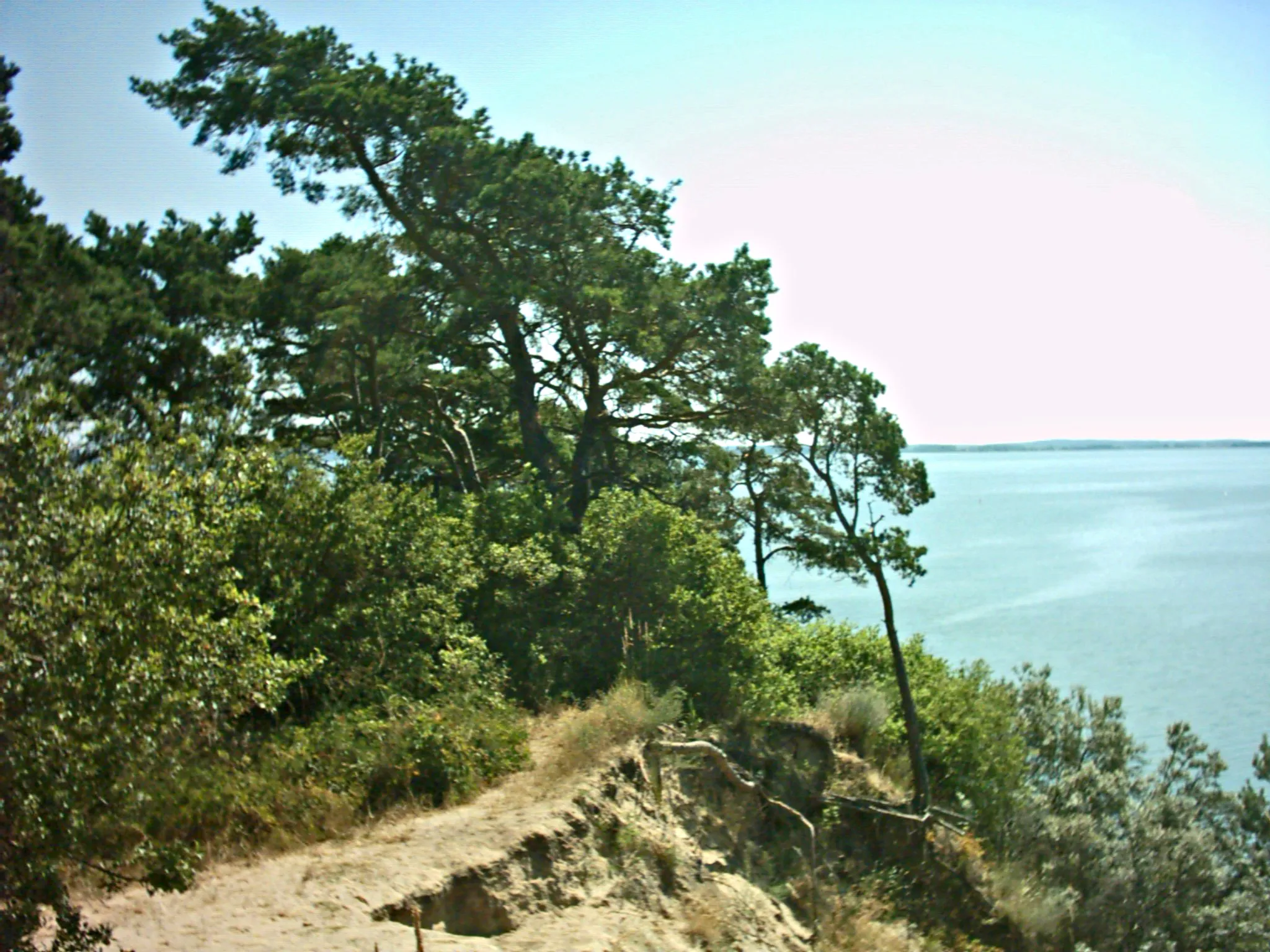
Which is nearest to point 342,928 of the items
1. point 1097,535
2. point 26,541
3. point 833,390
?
point 26,541

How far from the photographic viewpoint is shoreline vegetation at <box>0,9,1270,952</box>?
23.7 ft

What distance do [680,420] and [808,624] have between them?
869cm

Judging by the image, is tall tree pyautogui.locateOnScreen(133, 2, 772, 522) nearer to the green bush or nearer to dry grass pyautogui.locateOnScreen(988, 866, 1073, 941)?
the green bush

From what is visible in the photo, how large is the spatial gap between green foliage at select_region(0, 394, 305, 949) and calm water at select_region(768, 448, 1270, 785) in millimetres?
21298

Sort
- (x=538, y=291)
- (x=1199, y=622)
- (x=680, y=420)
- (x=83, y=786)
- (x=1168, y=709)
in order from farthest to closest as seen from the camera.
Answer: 1. (x=1199, y=622)
2. (x=1168, y=709)
3. (x=680, y=420)
4. (x=538, y=291)
5. (x=83, y=786)

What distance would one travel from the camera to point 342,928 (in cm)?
971

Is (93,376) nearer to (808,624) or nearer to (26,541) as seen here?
(26,541)

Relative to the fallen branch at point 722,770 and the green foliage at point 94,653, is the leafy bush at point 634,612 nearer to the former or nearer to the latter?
the fallen branch at point 722,770

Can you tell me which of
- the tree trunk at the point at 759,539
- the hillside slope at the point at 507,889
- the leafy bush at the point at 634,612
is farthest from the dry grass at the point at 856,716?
the hillside slope at the point at 507,889

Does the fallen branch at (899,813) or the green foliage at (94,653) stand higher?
the green foliage at (94,653)

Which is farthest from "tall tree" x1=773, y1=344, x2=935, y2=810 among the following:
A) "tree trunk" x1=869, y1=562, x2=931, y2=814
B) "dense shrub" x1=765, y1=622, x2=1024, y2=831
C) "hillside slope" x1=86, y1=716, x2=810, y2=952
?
"hillside slope" x1=86, y1=716, x2=810, y2=952

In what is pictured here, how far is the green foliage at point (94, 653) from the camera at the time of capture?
20.9ft

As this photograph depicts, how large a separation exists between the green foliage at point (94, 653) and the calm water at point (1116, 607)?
69.9 ft

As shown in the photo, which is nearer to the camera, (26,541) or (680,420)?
(26,541)
